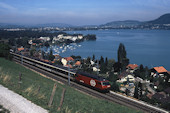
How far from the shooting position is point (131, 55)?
2835 inches

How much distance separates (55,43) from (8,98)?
115191mm

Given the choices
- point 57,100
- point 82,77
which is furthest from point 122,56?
point 57,100

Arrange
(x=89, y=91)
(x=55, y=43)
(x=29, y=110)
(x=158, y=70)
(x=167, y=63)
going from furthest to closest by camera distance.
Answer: (x=55, y=43)
(x=167, y=63)
(x=158, y=70)
(x=89, y=91)
(x=29, y=110)

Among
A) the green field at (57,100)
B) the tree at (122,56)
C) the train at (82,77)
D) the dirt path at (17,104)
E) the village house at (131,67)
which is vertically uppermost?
the dirt path at (17,104)

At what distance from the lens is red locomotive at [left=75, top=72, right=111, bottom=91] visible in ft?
59.2

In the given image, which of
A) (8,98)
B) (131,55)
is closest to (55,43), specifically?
(131,55)

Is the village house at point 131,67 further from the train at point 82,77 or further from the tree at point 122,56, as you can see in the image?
the train at point 82,77

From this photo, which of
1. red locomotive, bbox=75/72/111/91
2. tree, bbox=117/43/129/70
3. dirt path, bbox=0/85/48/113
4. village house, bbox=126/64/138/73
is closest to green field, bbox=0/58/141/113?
dirt path, bbox=0/85/48/113

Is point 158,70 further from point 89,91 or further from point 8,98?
point 8,98

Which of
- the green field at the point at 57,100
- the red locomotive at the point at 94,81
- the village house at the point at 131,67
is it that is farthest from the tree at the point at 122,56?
the green field at the point at 57,100

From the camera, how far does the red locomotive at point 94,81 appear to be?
59.2 ft

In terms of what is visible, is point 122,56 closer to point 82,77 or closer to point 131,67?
point 131,67

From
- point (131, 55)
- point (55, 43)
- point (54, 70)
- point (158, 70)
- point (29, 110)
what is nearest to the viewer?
point (29, 110)

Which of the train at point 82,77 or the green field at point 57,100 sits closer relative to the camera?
the green field at point 57,100
